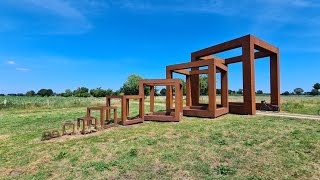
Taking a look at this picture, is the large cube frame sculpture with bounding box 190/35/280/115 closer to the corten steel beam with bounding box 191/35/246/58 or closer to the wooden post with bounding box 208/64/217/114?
Result: the corten steel beam with bounding box 191/35/246/58

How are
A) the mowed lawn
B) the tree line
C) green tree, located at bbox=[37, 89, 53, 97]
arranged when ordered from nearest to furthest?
1. the mowed lawn
2. the tree line
3. green tree, located at bbox=[37, 89, 53, 97]

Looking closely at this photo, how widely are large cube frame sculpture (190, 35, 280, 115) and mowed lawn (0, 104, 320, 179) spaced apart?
539cm

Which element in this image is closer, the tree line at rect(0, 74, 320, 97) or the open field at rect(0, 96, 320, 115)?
the open field at rect(0, 96, 320, 115)

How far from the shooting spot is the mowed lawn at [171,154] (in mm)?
5801

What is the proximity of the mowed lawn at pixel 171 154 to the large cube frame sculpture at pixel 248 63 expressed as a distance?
5395mm

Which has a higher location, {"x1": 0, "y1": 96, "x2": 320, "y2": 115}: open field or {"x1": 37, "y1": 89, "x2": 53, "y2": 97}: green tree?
{"x1": 37, "y1": 89, "x2": 53, "y2": 97}: green tree

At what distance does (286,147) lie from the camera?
7.30m

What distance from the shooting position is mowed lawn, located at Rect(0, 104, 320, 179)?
19.0 feet

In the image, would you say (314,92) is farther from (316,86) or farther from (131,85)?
(131,85)

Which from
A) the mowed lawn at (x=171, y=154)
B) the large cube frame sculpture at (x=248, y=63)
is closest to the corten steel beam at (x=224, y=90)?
the large cube frame sculpture at (x=248, y=63)

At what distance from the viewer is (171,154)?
700 centimetres

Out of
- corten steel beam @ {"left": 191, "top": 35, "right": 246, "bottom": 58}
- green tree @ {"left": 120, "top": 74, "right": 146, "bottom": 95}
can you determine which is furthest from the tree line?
corten steel beam @ {"left": 191, "top": 35, "right": 246, "bottom": 58}

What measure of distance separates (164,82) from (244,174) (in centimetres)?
862

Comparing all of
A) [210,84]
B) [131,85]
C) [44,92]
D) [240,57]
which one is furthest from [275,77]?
[44,92]
